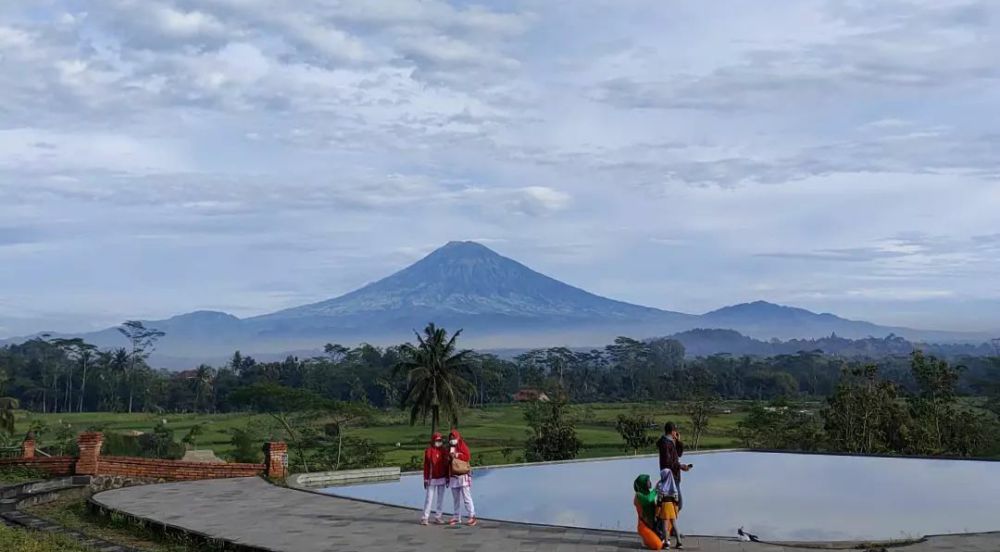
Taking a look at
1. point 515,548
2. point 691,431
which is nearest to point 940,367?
point 691,431

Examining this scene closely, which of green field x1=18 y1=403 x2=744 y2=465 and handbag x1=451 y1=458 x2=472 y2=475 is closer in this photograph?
handbag x1=451 y1=458 x2=472 y2=475

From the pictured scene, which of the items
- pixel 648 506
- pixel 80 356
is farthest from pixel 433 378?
pixel 80 356

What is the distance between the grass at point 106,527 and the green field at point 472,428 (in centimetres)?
2230

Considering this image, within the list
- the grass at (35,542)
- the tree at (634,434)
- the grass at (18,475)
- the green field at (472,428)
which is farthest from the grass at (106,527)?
the tree at (634,434)

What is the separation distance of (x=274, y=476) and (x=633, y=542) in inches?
353

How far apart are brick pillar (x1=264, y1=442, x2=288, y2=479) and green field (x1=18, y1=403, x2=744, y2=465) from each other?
18923mm

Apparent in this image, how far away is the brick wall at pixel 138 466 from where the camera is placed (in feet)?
55.5

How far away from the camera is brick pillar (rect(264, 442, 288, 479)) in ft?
57.0

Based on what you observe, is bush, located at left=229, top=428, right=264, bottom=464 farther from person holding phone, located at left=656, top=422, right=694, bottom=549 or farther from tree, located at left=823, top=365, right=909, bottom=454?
person holding phone, located at left=656, top=422, right=694, bottom=549

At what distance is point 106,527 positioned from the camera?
41.4 feet

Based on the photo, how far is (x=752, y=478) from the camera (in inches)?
744

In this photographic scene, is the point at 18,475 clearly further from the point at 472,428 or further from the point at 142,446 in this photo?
the point at 472,428

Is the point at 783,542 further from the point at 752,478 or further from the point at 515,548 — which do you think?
the point at 752,478

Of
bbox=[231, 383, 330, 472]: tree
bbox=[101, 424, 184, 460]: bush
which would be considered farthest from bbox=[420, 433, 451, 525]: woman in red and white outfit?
bbox=[231, 383, 330, 472]: tree
